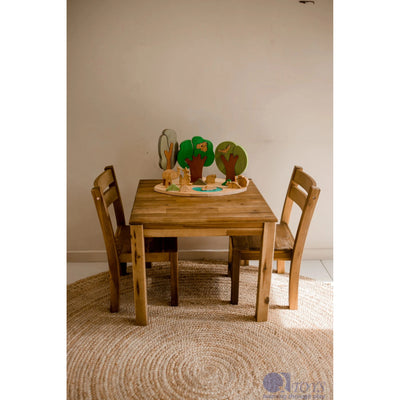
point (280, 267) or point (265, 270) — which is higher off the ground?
point (265, 270)

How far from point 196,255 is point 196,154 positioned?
0.90m

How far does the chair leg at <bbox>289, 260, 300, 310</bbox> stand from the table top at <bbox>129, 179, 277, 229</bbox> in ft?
1.26

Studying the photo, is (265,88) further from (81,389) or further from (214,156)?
(81,389)

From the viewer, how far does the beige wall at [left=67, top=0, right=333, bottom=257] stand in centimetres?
278

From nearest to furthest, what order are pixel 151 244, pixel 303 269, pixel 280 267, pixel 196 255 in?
pixel 151 244 < pixel 280 267 < pixel 303 269 < pixel 196 255

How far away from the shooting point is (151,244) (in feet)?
7.96

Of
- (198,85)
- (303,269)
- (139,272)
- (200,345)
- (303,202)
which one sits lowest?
(200,345)

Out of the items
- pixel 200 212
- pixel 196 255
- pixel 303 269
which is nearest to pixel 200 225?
pixel 200 212

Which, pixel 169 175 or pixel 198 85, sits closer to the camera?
pixel 169 175

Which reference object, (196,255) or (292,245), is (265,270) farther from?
(196,255)

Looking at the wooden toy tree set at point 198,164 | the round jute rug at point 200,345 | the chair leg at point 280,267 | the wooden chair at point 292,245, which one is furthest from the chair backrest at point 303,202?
the chair leg at point 280,267

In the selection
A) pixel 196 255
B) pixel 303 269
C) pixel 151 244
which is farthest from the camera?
pixel 196 255
